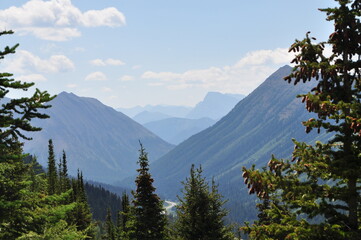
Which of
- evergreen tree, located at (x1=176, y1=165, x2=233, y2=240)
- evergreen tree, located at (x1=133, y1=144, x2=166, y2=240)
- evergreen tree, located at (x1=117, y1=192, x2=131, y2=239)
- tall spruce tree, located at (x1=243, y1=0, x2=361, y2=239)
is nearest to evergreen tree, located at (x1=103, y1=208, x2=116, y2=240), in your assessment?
evergreen tree, located at (x1=117, y1=192, x2=131, y2=239)

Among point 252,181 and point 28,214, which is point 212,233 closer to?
point 28,214

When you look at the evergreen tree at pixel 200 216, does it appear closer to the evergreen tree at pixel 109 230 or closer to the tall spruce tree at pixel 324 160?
the tall spruce tree at pixel 324 160

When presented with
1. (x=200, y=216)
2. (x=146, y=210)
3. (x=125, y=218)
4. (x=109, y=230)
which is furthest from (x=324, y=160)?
(x=109, y=230)

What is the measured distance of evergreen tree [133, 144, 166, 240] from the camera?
33312 millimetres

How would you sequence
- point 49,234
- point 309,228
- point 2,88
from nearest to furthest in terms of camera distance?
1. point 309,228
2. point 2,88
3. point 49,234

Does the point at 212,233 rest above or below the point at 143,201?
below

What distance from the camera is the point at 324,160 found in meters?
12.5

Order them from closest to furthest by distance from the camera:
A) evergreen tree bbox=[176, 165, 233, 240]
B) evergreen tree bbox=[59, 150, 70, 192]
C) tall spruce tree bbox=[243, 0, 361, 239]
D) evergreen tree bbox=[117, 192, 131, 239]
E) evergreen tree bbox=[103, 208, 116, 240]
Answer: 1. tall spruce tree bbox=[243, 0, 361, 239]
2. evergreen tree bbox=[176, 165, 233, 240]
3. evergreen tree bbox=[117, 192, 131, 239]
4. evergreen tree bbox=[59, 150, 70, 192]
5. evergreen tree bbox=[103, 208, 116, 240]

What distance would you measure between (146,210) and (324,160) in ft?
75.5

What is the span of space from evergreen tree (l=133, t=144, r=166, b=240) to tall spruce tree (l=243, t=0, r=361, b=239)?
2111cm

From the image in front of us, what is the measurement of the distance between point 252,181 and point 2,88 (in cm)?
924

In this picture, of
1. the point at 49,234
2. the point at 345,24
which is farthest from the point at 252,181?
the point at 49,234

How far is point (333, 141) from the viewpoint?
12.5m

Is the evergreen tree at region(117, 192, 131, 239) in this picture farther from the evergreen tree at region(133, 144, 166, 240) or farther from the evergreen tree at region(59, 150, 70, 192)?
the evergreen tree at region(59, 150, 70, 192)
